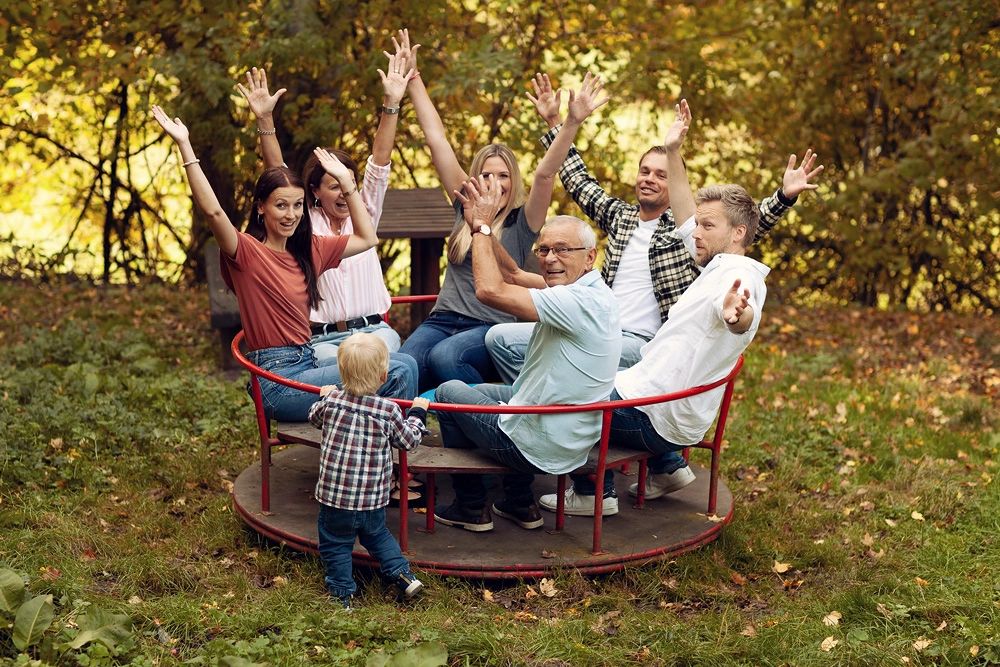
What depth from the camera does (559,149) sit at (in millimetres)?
5125

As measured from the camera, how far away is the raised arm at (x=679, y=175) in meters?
4.95

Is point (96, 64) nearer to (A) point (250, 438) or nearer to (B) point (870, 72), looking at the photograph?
(A) point (250, 438)

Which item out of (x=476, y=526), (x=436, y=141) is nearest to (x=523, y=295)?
(x=476, y=526)

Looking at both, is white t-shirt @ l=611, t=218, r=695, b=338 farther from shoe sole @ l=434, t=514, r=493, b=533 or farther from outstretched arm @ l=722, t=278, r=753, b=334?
shoe sole @ l=434, t=514, r=493, b=533

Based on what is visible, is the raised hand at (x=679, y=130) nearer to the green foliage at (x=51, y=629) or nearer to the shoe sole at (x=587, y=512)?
the shoe sole at (x=587, y=512)

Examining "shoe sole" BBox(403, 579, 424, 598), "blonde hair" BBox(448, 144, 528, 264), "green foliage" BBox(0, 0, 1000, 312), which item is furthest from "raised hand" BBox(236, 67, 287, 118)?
"shoe sole" BBox(403, 579, 424, 598)

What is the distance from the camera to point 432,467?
4.28 metres

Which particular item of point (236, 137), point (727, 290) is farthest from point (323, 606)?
point (236, 137)

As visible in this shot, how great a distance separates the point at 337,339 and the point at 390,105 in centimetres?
123

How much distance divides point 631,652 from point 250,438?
3.30 m

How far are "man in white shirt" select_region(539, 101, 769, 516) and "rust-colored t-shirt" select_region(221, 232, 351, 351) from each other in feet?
4.98

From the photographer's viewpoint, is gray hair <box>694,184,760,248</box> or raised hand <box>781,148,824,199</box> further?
raised hand <box>781,148,824,199</box>

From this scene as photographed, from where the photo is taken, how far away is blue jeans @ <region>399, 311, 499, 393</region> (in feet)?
16.9

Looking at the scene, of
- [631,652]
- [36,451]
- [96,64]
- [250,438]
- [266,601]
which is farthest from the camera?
[96,64]
